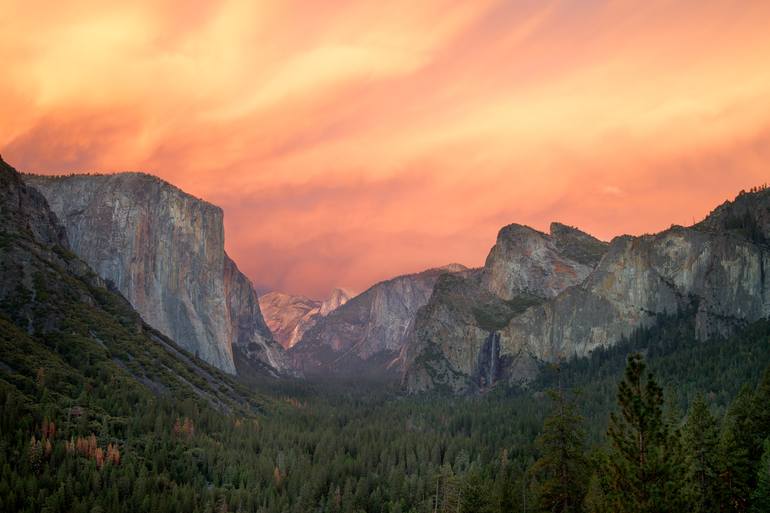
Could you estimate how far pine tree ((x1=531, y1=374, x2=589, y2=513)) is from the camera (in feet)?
202

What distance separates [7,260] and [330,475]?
365 feet

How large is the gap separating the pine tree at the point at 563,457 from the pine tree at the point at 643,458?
48.7 feet

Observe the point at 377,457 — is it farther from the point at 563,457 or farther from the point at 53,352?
the point at 563,457

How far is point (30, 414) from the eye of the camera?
133 metres

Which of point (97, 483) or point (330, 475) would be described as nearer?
point (97, 483)

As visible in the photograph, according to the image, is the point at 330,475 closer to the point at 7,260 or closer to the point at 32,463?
the point at 32,463

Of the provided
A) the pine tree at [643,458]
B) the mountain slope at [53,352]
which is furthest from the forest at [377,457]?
the mountain slope at [53,352]

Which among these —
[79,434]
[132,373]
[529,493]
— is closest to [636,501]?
[529,493]

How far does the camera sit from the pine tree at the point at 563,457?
61719 millimetres

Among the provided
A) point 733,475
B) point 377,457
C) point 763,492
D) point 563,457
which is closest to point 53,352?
point 377,457

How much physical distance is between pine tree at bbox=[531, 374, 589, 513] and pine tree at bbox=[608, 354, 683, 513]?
48.7 feet

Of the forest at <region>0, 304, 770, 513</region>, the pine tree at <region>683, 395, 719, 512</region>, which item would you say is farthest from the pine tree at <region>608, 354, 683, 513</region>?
the pine tree at <region>683, 395, 719, 512</region>

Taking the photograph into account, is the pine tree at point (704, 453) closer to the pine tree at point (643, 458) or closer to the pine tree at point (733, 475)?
the pine tree at point (733, 475)

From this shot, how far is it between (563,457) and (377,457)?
12170 centimetres
